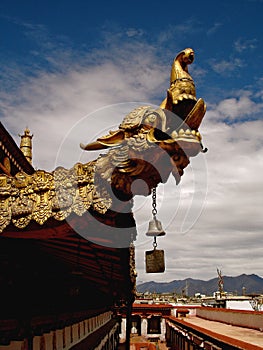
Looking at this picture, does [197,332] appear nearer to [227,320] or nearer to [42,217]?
[227,320]

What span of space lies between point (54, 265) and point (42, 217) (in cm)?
259

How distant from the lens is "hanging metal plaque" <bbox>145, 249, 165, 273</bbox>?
165 inches

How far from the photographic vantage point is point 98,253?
5.62m

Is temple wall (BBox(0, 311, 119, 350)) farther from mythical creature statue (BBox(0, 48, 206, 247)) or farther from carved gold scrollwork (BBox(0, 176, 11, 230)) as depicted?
mythical creature statue (BBox(0, 48, 206, 247))

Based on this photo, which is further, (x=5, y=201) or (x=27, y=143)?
(x=27, y=143)

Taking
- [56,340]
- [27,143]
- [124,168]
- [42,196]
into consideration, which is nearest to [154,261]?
[124,168]

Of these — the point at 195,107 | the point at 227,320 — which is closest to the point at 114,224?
the point at 195,107

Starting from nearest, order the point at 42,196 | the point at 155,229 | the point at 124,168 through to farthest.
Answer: the point at 124,168
the point at 42,196
the point at 155,229

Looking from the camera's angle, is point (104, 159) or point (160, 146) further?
point (104, 159)

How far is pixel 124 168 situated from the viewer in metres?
3.59

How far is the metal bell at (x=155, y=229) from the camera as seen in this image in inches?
163

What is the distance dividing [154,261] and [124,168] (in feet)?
3.71

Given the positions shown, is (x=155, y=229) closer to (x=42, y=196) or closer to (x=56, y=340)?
(x=42, y=196)

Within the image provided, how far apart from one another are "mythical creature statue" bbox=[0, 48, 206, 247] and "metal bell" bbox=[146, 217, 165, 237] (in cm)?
35
